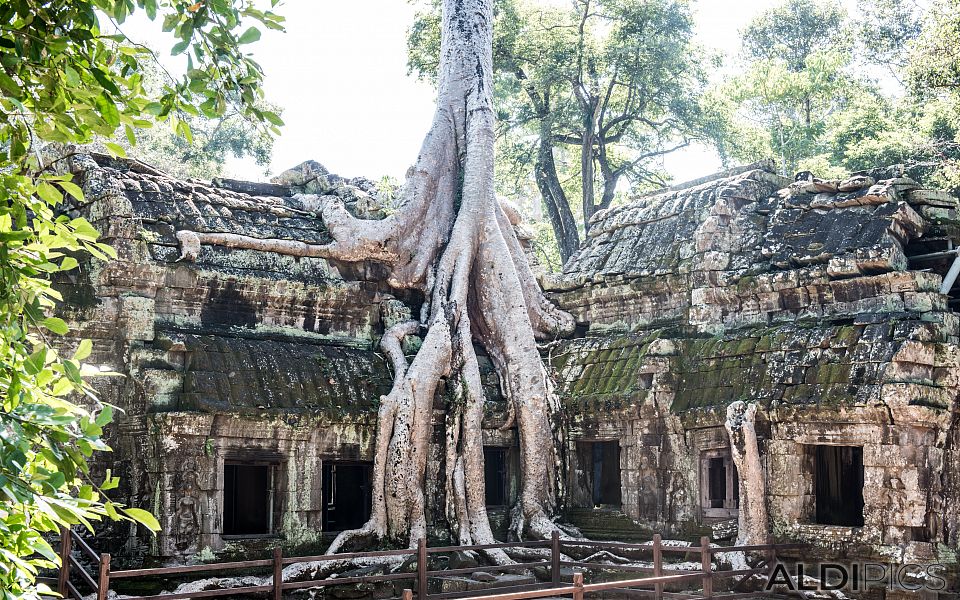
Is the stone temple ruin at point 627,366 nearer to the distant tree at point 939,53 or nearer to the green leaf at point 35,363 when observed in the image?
the distant tree at point 939,53

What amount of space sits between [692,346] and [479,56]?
5.37 meters

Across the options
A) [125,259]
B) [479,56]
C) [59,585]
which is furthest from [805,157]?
[59,585]

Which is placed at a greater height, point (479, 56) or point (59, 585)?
point (479, 56)

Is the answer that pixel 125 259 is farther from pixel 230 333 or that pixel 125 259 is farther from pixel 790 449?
pixel 790 449

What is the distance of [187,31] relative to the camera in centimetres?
414

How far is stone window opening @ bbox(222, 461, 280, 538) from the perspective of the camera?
11.6 m

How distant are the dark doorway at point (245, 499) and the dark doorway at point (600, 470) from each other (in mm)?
3899

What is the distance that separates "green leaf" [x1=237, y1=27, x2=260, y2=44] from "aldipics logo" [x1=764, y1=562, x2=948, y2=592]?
7683 mm

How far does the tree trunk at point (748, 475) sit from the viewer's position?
10555 millimetres

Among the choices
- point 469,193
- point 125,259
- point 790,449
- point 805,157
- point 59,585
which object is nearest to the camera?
point 59,585

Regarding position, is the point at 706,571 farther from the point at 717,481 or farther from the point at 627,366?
the point at 627,366

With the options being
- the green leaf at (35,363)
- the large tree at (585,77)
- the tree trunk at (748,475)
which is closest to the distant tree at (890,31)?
the large tree at (585,77)

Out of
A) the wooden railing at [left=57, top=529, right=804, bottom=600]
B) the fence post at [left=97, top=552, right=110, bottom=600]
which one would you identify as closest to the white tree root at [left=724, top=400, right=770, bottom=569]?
the wooden railing at [left=57, top=529, right=804, bottom=600]

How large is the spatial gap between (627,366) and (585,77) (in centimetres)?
1312
